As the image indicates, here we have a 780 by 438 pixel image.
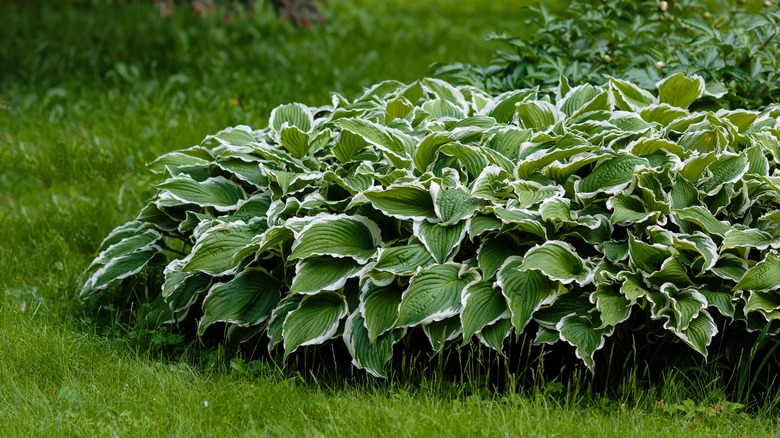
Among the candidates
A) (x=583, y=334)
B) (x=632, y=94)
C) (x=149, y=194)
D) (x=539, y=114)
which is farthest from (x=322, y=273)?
(x=149, y=194)

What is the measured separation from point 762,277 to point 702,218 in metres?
0.29

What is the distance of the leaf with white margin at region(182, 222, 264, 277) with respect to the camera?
3.34 m

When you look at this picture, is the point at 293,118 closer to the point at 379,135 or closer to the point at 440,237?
the point at 379,135

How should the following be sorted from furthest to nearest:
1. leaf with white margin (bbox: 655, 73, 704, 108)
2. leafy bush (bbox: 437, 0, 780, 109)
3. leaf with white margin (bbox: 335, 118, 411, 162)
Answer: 1. leafy bush (bbox: 437, 0, 780, 109)
2. leaf with white margin (bbox: 655, 73, 704, 108)
3. leaf with white margin (bbox: 335, 118, 411, 162)

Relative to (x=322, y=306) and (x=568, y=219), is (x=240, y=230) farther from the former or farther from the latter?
(x=568, y=219)

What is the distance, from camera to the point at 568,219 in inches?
124

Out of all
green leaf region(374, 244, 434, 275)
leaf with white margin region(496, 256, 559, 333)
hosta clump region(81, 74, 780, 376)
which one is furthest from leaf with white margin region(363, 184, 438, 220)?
leaf with white margin region(496, 256, 559, 333)

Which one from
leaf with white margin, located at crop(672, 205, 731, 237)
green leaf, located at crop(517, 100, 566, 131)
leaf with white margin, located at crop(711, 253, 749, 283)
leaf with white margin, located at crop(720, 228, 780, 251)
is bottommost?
leaf with white margin, located at crop(711, 253, 749, 283)

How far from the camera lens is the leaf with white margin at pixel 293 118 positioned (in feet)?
13.3

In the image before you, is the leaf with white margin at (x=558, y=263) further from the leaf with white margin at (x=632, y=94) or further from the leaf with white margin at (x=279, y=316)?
the leaf with white margin at (x=632, y=94)

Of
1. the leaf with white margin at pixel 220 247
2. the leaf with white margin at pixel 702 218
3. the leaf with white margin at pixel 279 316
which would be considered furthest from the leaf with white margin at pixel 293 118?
the leaf with white margin at pixel 702 218

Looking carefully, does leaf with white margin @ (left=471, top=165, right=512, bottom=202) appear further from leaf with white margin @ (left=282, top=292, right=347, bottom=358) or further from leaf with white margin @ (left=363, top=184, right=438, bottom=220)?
leaf with white margin @ (left=282, top=292, right=347, bottom=358)

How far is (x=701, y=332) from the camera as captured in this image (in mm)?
3004

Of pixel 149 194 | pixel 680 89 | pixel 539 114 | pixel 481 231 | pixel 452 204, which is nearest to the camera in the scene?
pixel 481 231
